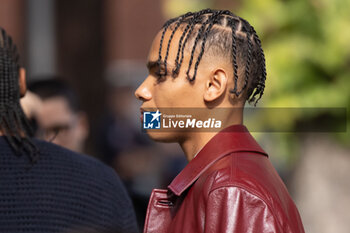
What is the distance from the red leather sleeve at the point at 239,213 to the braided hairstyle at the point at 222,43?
0.36 metres

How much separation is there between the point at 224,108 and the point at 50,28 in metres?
6.31

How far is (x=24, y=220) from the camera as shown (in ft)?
6.83

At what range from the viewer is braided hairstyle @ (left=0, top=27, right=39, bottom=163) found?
7.29ft

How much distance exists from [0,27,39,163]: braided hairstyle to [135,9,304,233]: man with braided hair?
54cm

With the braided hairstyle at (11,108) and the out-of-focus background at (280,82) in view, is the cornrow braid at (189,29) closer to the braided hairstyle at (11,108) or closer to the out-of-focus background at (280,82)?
the braided hairstyle at (11,108)

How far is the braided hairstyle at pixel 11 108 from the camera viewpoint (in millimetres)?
2221

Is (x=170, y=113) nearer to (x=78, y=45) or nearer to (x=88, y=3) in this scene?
(x=78, y=45)

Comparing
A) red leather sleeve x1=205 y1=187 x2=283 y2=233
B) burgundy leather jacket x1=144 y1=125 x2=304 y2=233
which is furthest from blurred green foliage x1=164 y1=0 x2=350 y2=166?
red leather sleeve x1=205 y1=187 x2=283 y2=233

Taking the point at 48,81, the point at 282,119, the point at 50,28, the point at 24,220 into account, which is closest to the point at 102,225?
the point at 24,220

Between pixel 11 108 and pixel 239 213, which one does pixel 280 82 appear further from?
pixel 239 213

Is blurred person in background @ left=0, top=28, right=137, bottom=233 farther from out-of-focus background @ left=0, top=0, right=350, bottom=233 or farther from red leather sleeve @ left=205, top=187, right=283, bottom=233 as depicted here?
out-of-focus background @ left=0, top=0, right=350, bottom=233

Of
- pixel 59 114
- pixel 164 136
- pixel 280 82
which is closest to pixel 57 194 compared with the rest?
pixel 164 136

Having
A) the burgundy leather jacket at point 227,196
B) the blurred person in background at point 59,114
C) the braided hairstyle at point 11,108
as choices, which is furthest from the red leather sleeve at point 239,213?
the blurred person in background at point 59,114

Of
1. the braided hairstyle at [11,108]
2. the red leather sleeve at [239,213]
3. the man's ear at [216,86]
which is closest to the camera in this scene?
the red leather sleeve at [239,213]
